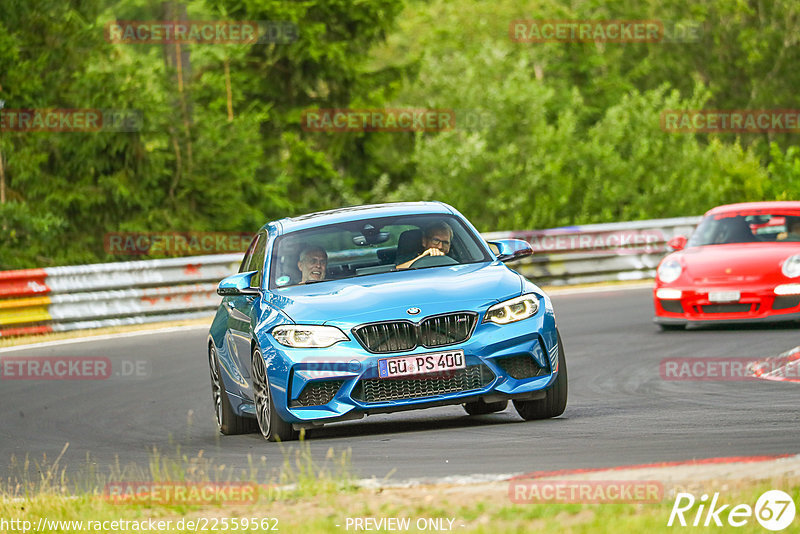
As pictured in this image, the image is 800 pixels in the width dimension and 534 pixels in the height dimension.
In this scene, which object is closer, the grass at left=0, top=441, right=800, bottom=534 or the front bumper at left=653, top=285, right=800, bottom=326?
the grass at left=0, top=441, right=800, bottom=534

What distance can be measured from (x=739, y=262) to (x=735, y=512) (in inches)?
406

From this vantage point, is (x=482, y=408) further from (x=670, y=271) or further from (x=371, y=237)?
(x=670, y=271)

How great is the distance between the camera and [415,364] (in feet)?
28.6

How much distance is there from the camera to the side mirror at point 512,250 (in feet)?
32.9

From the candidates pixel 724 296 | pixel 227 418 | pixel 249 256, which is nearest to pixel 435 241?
pixel 249 256

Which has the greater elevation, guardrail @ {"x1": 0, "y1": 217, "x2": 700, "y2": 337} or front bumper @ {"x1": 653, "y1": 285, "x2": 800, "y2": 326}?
front bumper @ {"x1": 653, "y1": 285, "x2": 800, "y2": 326}

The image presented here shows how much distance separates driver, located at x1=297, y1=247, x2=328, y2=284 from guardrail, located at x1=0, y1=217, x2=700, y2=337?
1008 centimetres

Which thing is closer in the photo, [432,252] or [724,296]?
[432,252]

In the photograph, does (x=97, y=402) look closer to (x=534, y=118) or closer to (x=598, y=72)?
(x=534, y=118)

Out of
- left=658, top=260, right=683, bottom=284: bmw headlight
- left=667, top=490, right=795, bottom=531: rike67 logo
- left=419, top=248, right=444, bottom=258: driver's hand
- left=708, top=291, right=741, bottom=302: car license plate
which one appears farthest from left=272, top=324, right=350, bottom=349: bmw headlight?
left=658, top=260, right=683, bottom=284: bmw headlight

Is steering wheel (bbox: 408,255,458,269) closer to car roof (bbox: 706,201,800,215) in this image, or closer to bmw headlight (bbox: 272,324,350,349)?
bmw headlight (bbox: 272,324,350,349)

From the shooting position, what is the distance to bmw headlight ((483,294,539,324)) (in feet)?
29.1

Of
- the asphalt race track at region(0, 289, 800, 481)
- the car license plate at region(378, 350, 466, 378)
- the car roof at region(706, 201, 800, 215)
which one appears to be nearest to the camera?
the asphalt race track at region(0, 289, 800, 481)

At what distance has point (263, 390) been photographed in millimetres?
9266
